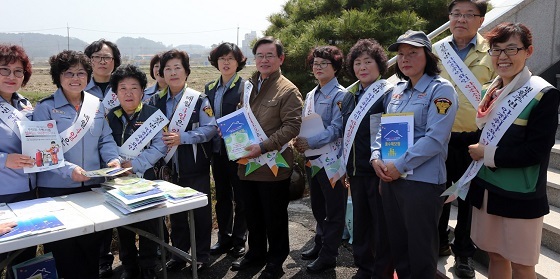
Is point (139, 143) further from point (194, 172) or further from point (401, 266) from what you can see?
point (401, 266)

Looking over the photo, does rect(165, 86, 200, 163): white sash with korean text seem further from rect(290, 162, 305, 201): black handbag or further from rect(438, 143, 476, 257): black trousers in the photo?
rect(290, 162, 305, 201): black handbag

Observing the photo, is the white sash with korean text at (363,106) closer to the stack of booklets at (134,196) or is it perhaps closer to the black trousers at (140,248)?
the stack of booklets at (134,196)

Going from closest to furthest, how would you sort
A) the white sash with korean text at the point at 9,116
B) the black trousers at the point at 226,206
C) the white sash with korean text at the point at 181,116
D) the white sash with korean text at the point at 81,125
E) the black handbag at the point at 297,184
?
the white sash with korean text at the point at 9,116 < the white sash with korean text at the point at 81,125 < the white sash with korean text at the point at 181,116 < the black trousers at the point at 226,206 < the black handbag at the point at 297,184

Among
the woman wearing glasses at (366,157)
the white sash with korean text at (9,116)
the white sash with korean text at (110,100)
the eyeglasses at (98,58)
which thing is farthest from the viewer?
the eyeglasses at (98,58)

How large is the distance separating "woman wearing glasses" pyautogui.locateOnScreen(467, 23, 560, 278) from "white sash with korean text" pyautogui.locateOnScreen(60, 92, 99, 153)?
2734mm

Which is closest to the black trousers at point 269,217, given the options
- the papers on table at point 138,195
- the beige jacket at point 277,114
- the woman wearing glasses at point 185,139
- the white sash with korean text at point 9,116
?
the beige jacket at point 277,114

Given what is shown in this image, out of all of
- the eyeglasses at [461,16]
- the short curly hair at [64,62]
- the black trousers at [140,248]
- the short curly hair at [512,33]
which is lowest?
the black trousers at [140,248]

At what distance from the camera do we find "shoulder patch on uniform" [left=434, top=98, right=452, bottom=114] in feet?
8.38

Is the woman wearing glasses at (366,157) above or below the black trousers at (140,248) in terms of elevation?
above

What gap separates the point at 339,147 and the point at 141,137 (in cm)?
170

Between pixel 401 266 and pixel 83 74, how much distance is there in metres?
2.71

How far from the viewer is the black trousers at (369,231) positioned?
314 cm

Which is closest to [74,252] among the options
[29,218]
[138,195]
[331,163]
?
[29,218]

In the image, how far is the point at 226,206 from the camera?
14.3ft
